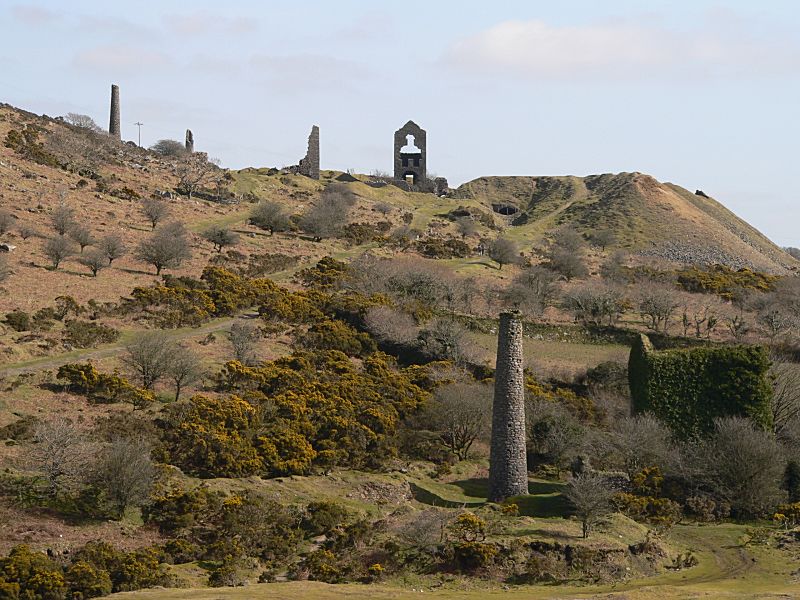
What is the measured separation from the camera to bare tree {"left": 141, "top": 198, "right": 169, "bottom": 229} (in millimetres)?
69375

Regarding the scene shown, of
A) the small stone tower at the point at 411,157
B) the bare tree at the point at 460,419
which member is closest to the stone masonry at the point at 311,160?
the small stone tower at the point at 411,157

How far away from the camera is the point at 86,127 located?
98688mm

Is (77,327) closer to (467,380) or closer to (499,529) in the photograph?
(467,380)

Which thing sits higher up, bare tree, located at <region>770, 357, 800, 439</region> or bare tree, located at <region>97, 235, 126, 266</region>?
bare tree, located at <region>97, 235, 126, 266</region>

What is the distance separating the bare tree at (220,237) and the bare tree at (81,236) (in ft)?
34.7

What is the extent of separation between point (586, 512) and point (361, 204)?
233ft

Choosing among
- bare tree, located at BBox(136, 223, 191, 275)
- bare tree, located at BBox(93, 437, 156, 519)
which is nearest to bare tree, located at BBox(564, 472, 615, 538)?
Result: bare tree, located at BBox(93, 437, 156, 519)

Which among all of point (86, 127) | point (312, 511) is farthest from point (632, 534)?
point (86, 127)

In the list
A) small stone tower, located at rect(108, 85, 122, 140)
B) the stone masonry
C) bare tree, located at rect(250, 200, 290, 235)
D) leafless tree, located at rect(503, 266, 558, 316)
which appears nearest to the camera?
leafless tree, located at rect(503, 266, 558, 316)

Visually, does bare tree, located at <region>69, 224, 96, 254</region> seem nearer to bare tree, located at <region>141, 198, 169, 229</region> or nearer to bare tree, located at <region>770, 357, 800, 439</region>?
bare tree, located at <region>141, 198, 169, 229</region>

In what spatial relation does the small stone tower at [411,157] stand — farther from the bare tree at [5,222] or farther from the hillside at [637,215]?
the bare tree at [5,222]

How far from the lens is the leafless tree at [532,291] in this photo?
6369 cm

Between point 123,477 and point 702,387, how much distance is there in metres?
27.3

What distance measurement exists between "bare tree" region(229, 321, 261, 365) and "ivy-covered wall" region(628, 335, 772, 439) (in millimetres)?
19130
